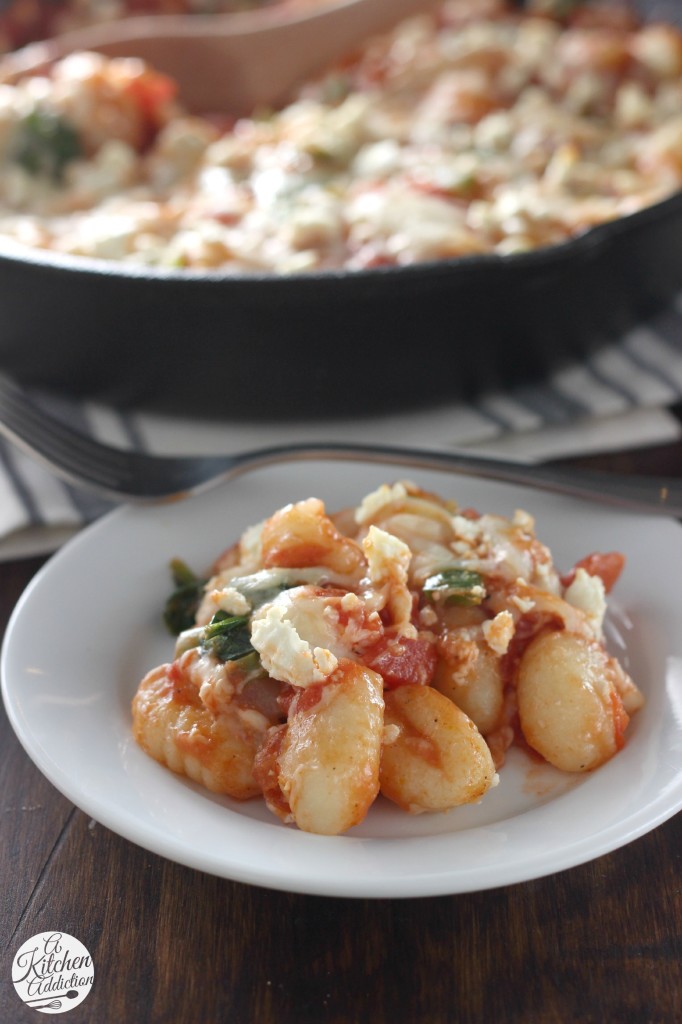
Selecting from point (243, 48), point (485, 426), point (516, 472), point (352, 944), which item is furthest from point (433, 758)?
point (243, 48)

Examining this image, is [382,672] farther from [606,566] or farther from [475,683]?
[606,566]

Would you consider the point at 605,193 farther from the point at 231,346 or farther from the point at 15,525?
the point at 15,525

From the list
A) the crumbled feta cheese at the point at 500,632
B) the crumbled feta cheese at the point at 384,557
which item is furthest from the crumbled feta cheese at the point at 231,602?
the crumbled feta cheese at the point at 500,632

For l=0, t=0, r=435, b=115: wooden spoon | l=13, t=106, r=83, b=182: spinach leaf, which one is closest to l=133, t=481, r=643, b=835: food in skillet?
l=13, t=106, r=83, b=182: spinach leaf

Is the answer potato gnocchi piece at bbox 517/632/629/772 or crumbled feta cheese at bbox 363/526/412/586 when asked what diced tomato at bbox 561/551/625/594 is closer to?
potato gnocchi piece at bbox 517/632/629/772

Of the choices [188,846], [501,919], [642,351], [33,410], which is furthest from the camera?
[642,351]

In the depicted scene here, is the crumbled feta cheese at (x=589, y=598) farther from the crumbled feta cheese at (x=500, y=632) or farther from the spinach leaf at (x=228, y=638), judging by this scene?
the spinach leaf at (x=228, y=638)

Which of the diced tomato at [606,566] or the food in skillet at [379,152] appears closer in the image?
the diced tomato at [606,566]

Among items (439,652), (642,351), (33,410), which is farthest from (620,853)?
(642,351)
